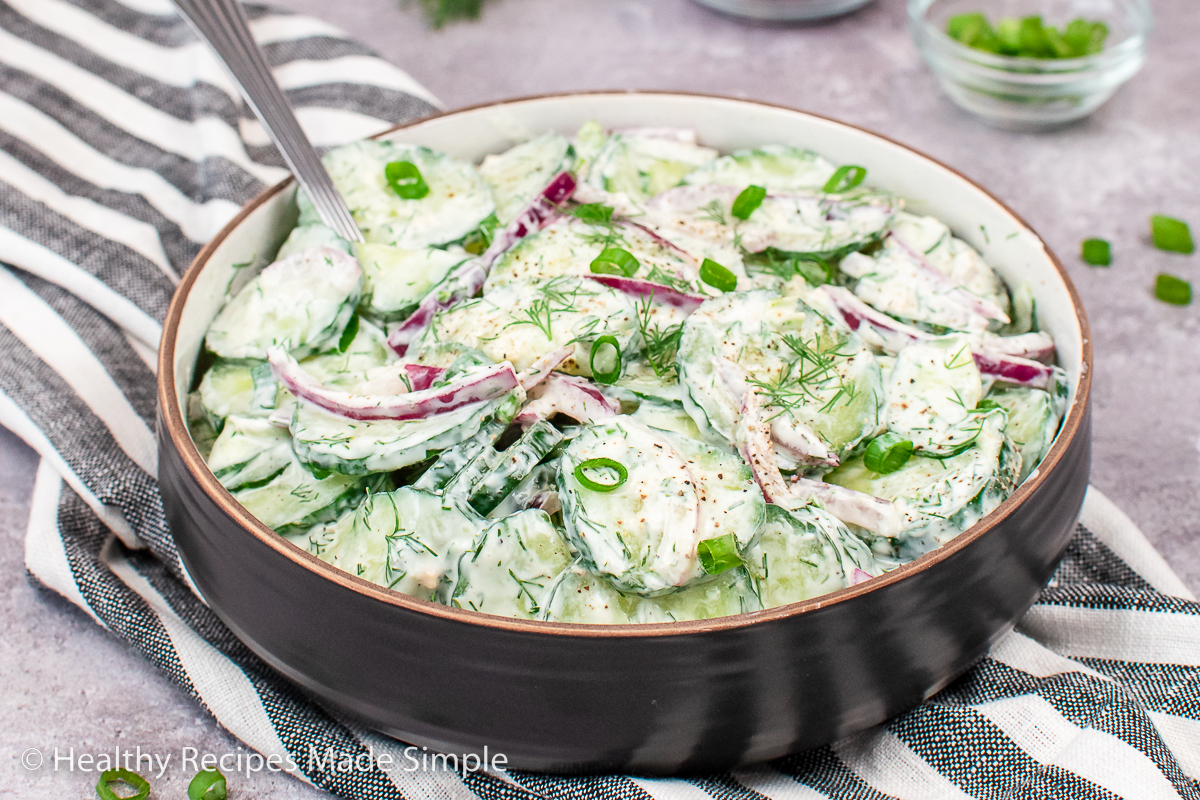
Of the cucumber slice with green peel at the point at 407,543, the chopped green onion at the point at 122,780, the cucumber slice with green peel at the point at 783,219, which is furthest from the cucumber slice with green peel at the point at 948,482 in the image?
the chopped green onion at the point at 122,780

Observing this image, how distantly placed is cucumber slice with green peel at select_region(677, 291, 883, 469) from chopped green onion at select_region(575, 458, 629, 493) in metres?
0.19

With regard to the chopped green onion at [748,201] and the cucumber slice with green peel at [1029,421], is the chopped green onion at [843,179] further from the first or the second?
the cucumber slice with green peel at [1029,421]

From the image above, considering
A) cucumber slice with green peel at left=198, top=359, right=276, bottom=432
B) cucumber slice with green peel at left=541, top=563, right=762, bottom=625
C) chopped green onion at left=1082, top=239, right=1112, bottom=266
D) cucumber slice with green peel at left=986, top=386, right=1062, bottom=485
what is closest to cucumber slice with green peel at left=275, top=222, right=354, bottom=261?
cucumber slice with green peel at left=198, top=359, right=276, bottom=432

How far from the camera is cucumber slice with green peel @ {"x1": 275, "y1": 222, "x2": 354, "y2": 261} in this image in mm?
1876

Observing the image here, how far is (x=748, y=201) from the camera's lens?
1.94m

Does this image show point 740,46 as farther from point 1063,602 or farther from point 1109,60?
point 1063,602

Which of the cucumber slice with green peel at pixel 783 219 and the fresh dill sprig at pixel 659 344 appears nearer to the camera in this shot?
the fresh dill sprig at pixel 659 344

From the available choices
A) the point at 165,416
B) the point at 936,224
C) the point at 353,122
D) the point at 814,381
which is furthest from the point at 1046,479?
the point at 353,122

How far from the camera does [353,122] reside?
2748 mm

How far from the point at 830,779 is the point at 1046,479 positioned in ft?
1.78

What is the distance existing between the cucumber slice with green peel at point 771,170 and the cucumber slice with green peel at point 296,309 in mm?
712

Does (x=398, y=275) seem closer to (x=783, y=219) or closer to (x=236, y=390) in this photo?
(x=236, y=390)

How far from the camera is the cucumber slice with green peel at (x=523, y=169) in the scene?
6.65 ft

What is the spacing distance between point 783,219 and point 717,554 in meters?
0.83
